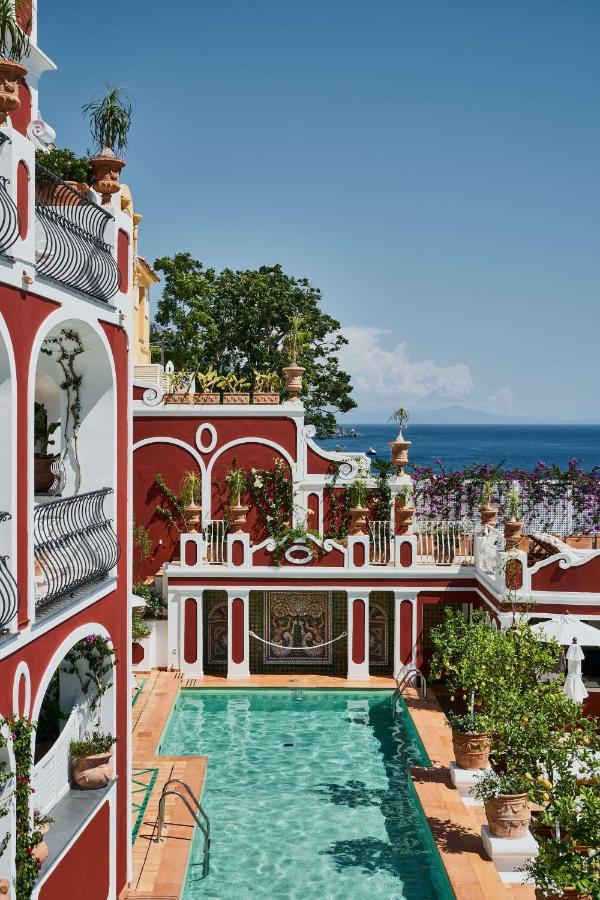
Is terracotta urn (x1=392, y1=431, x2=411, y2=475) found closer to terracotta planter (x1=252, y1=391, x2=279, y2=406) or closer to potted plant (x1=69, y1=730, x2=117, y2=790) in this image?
terracotta planter (x1=252, y1=391, x2=279, y2=406)

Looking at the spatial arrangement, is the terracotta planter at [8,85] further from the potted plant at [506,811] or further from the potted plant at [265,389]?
the potted plant at [265,389]

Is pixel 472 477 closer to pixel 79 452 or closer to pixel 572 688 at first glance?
pixel 572 688

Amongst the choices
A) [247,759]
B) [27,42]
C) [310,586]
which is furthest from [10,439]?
[310,586]

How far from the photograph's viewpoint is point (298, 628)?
20.8 metres

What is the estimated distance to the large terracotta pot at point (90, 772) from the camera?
31.3 feet

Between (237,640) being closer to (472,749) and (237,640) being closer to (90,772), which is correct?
(472,749)

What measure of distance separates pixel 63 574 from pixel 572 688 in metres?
9.42

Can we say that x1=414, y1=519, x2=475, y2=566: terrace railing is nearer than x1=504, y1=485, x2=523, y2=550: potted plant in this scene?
No

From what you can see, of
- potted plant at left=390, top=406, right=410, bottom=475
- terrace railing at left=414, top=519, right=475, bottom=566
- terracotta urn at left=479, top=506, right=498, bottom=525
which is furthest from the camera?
potted plant at left=390, top=406, right=410, bottom=475

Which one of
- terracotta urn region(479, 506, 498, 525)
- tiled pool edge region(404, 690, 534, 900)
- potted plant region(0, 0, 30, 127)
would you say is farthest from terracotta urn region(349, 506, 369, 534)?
potted plant region(0, 0, 30, 127)

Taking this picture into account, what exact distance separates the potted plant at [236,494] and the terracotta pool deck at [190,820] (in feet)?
12.3

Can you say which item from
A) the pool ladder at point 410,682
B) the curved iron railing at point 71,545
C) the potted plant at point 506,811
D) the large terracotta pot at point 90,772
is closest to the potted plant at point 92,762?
the large terracotta pot at point 90,772

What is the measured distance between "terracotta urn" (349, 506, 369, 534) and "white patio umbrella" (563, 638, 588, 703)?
6.27 meters

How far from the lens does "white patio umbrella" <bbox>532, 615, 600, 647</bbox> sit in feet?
50.6
